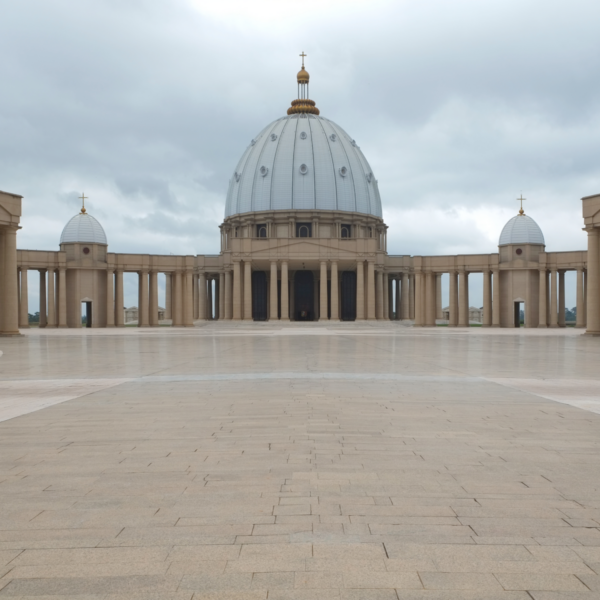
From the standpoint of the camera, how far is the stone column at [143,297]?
255 ft

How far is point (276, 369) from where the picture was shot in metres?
17.1

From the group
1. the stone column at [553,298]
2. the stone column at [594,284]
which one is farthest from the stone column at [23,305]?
the stone column at [553,298]

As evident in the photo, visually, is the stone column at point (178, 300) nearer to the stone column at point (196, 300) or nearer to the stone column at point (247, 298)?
the stone column at point (247, 298)

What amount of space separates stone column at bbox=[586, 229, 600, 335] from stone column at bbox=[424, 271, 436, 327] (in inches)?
1348

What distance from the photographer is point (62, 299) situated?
74.4 metres

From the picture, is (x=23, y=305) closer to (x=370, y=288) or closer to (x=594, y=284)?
(x=370, y=288)

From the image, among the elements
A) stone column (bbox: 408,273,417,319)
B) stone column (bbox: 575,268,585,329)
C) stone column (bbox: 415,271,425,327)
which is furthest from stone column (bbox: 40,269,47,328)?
stone column (bbox: 575,268,585,329)

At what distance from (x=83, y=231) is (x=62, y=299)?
26.9ft

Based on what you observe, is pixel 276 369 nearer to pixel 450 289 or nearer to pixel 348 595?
pixel 348 595

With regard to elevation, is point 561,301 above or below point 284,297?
below

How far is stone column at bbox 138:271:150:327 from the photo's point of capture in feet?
255

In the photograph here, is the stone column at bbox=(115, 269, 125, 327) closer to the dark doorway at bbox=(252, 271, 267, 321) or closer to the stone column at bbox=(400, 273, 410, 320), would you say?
the dark doorway at bbox=(252, 271, 267, 321)

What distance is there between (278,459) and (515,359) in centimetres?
1580

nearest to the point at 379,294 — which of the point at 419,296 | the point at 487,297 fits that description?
the point at 419,296
